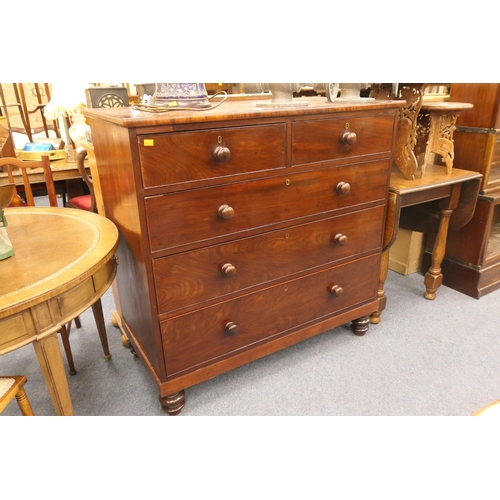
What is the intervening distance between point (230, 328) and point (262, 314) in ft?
0.59

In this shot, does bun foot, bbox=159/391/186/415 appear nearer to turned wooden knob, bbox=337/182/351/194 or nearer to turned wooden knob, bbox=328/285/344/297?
turned wooden knob, bbox=328/285/344/297

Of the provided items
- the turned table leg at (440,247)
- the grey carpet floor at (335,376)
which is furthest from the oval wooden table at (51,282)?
the turned table leg at (440,247)

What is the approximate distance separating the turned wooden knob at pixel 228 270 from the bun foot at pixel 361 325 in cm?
92

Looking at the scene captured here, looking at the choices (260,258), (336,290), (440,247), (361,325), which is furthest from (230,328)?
(440,247)

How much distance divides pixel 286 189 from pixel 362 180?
1.34 ft

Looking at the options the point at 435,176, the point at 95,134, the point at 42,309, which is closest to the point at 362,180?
the point at 435,176

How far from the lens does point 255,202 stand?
4.85ft

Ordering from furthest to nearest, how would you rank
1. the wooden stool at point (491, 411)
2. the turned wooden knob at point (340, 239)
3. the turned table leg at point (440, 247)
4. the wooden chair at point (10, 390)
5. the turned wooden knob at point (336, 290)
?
the turned table leg at point (440, 247), the turned wooden knob at point (336, 290), the turned wooden knob at point (340, 239), the wooden chair at point (10, 390), the wooden stool at point (491, 411)

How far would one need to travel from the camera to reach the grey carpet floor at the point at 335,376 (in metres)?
1.68

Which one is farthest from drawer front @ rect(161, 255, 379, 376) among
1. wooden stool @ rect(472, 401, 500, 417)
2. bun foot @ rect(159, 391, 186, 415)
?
wooden stool @ rect(472, 401, 500, 417)

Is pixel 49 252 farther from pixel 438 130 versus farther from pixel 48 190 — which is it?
pixel 438 130

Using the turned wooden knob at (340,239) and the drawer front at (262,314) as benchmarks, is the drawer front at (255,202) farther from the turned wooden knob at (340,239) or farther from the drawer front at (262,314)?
the drawer front at (262,314)

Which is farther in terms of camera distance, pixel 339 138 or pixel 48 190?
pixel 48 190

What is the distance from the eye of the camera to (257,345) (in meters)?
1.75
